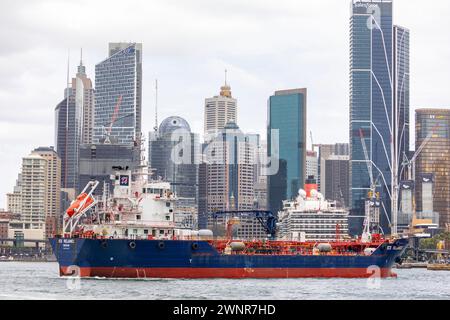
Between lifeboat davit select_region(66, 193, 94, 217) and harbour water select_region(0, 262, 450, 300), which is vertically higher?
lifeboat davit select_region(66, 193, 94, 217)

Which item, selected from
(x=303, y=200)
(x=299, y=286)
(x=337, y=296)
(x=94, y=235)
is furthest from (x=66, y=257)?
(x=303, y=200)

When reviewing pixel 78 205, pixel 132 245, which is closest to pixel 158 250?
pixel 132 245

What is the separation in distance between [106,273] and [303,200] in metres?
102

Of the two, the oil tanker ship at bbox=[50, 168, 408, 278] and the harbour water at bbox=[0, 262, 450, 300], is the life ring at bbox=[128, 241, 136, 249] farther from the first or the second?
the harbour water at bbox=[0, 262, 450, 300]

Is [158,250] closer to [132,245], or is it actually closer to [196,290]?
[132,245]

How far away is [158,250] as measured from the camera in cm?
7925

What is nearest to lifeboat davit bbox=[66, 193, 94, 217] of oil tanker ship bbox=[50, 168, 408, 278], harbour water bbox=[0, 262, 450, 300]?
oil tanker ship bbox=[50, 168, 408, 278]

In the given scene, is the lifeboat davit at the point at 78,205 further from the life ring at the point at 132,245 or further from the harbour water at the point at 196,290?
the life ring at the point at 132,245

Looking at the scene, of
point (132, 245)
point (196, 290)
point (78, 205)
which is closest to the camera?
point (196, 290)

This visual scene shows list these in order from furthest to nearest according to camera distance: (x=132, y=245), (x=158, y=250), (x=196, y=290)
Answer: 1. (x=158, y=250)
2. (x=132, y=245)
3. (x=196, y=290)

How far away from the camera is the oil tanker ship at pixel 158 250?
3078 inches

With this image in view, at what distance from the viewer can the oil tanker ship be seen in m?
78.2
